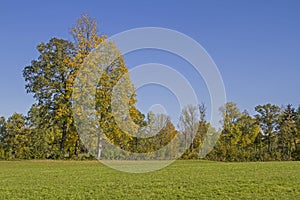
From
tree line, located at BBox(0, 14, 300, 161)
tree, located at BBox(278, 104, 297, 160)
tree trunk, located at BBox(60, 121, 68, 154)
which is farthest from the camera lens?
tree, located at BBox(278, 104, 297, 160)

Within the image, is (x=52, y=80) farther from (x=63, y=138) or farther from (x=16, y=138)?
(x=16, y=138)

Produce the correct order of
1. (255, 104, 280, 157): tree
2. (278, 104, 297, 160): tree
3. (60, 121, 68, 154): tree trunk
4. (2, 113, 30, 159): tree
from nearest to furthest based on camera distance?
(60, 121, 68, 154): tree trunk
(2, 113, 30, 159): tree
(278, 104, 297, 160): tree
(255, 104, 280, 157): tree

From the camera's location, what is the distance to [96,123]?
84.3 feet

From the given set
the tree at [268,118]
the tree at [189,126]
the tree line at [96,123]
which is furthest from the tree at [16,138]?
the tree at [268,118]

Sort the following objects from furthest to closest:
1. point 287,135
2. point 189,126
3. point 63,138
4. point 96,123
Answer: point 287,135 → point 189,126 → point 63,138 → point 96,123

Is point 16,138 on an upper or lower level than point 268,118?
lower

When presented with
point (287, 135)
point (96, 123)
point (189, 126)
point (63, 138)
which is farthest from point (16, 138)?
point (287, 135)

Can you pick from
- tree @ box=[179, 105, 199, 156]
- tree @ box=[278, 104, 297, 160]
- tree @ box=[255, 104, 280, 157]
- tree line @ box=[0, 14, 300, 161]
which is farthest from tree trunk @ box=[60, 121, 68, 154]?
tree @ box=[255, 104, 280, 157]

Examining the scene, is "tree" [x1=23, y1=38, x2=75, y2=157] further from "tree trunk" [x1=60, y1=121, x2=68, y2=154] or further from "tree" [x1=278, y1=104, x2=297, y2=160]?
"tree" [x1=278, y1=104, x2=297, y2=160]

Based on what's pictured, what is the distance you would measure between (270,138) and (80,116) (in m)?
25.5

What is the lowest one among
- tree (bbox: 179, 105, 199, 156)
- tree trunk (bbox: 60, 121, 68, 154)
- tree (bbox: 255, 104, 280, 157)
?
tree trunk (bbox: 60, 121, 68, 154)

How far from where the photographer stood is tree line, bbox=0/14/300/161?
2633 centimetres

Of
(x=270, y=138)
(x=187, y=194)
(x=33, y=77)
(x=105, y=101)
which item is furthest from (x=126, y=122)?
(x=270, y=138)

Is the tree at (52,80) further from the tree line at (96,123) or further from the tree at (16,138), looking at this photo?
the tree at (16,138)
